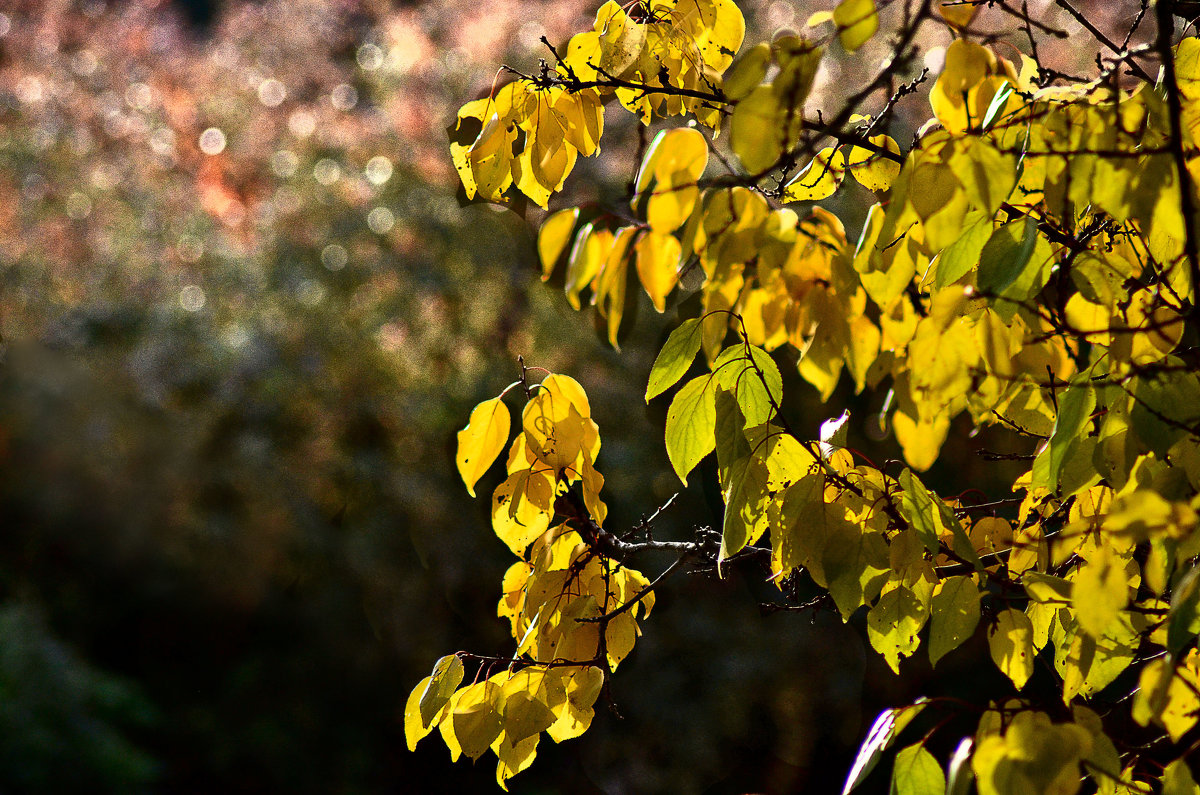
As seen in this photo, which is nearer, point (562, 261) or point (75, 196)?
point (562, 261)

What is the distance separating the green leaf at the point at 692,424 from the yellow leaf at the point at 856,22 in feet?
1.01

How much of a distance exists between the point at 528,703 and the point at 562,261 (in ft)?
8.27

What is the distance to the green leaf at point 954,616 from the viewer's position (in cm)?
83

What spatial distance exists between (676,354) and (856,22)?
303 millimetres

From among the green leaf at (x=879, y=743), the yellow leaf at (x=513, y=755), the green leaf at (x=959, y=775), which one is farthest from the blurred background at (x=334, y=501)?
the green leaf at (x=959, y=775)

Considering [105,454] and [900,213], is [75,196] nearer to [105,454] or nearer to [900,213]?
[105,454]

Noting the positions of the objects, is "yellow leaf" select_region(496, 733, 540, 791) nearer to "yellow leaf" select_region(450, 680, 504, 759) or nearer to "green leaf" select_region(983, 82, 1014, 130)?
"yellow leaf" select_region(450, 680, 504, 759)

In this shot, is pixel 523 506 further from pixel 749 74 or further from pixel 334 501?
pixel 334 501

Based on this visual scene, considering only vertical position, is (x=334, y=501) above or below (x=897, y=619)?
below

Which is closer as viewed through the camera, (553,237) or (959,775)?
(959,775)

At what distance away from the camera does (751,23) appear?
541 cm

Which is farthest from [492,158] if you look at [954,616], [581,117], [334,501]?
[334,501]

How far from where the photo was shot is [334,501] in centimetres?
509

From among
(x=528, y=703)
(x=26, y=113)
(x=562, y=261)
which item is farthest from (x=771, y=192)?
(x=26, y=113)
